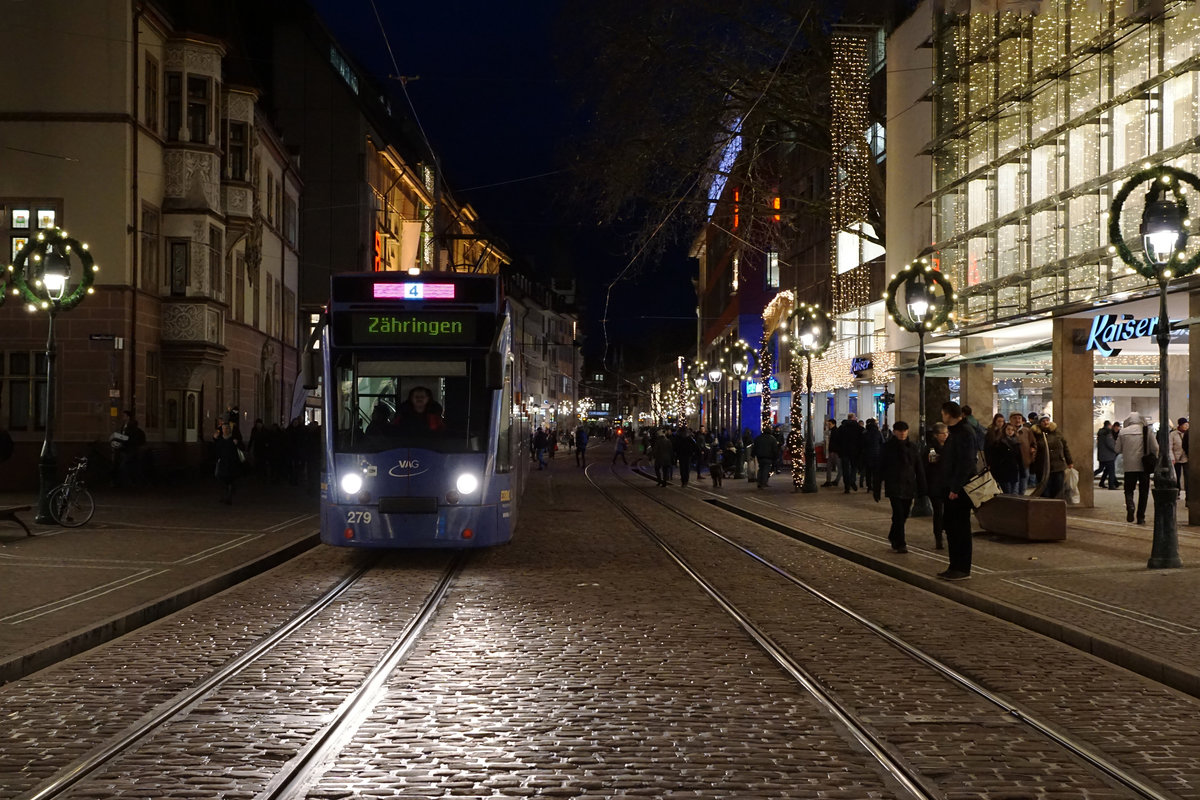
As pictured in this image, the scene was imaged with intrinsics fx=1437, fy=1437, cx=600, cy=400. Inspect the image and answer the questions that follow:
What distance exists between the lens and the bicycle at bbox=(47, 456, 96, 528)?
20.6 metres

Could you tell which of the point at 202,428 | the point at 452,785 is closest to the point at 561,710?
the point at 452,785

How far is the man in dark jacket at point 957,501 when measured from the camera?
49.3 ft

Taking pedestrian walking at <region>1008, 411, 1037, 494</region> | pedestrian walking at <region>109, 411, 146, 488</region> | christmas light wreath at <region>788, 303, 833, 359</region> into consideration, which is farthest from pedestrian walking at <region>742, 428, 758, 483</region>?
pedestrian walking at <region>109, 411, 146, 488</region>

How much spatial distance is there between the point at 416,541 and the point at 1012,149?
16.6 meters

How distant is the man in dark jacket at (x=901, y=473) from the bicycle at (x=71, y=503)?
1151 cm

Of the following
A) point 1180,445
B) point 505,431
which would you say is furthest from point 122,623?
point 1180,445

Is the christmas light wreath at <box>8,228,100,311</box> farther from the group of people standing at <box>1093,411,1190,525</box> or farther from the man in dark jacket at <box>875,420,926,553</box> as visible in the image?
Result: the group of people standing at <box>1093,411,1190,525</box>

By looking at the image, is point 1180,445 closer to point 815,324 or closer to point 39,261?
point 815,324

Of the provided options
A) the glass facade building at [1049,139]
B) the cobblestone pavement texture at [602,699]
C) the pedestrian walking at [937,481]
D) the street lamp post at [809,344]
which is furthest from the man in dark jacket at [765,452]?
the cobblestone pavement texture at [602,699]

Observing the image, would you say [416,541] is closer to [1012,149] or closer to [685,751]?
[685,751]

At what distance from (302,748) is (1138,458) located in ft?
61.1

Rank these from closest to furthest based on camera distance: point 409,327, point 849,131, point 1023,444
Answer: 1. point 409,327
2. point 1023,444
3. point 849,131

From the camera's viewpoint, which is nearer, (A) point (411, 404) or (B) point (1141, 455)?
(A) point (411, 404)

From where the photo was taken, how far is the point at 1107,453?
3084 cm
